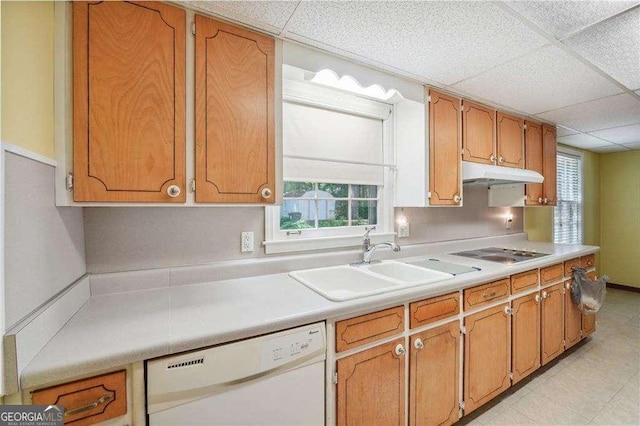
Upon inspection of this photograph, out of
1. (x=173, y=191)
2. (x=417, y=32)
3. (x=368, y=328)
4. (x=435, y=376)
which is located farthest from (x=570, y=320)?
(x=173, y=191)

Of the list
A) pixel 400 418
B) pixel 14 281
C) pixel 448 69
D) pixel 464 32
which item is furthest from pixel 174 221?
pixel 448 69

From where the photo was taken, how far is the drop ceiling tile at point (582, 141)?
353cm

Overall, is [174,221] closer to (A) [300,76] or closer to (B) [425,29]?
(A) [300,76]

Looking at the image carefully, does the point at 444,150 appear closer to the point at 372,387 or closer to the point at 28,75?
the point at 372,387

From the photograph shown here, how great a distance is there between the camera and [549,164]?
9.89 ft

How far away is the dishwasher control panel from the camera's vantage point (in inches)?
40.6

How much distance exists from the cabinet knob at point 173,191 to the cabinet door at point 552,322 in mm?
2643

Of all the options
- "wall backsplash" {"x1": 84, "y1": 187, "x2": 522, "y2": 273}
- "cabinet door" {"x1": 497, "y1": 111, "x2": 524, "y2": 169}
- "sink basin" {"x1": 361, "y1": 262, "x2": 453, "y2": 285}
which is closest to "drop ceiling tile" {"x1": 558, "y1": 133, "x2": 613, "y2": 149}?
"cabinet door" {"x1": 497, "y1": 111, "x2": 524, "y2": 169}

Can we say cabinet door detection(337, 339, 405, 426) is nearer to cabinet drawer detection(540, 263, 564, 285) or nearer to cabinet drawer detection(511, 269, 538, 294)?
cabinet drawer detection(511, 269, 538, 294)

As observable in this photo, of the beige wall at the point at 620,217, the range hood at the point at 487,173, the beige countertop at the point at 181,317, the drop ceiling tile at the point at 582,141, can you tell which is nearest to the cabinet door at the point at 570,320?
the range hood at the point at 487,173

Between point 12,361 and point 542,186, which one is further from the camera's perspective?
point 542,186

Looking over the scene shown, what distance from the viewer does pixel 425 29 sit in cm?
140

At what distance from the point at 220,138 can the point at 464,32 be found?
131cm

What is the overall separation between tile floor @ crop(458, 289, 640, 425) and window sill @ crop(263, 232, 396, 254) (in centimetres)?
126
